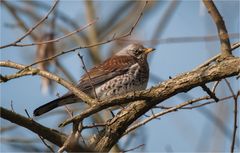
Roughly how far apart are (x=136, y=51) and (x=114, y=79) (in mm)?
1252

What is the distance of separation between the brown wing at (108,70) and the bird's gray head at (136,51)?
384 millimetres

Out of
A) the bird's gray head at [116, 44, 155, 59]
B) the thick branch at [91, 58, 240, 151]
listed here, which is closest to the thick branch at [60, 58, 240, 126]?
the thick branch at [91, 58, 240, 151]

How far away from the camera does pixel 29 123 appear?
409cm

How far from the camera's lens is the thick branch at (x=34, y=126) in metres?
3.96

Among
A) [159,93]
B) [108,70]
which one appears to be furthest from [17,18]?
[159,93]

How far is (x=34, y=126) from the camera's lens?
4.10 metres

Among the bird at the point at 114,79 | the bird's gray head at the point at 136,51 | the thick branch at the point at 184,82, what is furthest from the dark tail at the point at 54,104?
the thick branch at the point at 184,82

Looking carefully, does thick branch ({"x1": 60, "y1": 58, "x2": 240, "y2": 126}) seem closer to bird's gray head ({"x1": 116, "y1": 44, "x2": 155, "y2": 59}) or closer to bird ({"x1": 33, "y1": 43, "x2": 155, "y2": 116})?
bird ({"x1": 33, "y1": 43, "x2": 155, "y2": 116})

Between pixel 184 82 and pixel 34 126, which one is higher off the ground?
pixel 34 126

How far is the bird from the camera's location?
727 centimetres

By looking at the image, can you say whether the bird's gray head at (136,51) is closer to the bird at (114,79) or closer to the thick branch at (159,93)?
the bird at (114,79)

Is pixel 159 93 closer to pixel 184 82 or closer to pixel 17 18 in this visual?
pixel 184 82

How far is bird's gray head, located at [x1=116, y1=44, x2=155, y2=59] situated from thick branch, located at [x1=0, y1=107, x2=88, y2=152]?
444 centimetres

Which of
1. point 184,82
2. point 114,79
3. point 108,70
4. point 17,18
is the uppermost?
point 17,18
